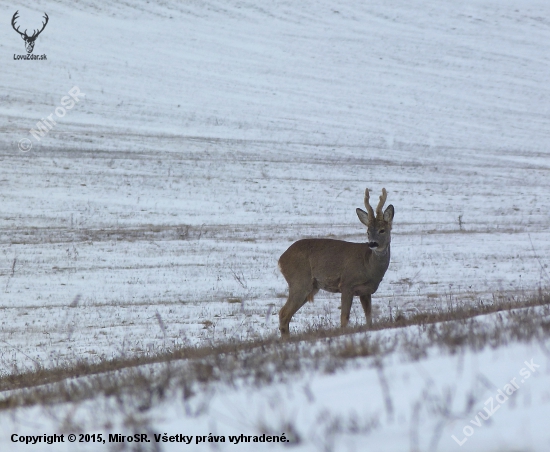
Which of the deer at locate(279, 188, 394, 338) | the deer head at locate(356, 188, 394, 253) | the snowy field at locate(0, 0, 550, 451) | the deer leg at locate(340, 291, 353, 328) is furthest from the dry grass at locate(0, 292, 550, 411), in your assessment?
the deer at locate(279, 188, 394, 338)

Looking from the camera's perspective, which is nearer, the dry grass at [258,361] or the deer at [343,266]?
the dry grass at [258,361]

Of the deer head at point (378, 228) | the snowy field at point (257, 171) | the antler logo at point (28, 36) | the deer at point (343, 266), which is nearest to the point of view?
the deer head at point (378, 228)

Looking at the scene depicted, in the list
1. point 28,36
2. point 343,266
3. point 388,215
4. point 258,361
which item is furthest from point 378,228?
point 28,36

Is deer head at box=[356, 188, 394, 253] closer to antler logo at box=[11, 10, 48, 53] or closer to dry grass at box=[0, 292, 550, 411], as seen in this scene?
dry grass at box=[0, 292, 550, 411]

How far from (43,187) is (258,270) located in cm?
892

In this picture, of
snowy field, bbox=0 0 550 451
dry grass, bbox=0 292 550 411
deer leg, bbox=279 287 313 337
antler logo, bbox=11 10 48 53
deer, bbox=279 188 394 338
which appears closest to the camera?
dry grass, bbox=0 292 550 411

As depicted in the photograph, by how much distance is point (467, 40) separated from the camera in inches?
1575

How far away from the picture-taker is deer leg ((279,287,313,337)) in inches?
366

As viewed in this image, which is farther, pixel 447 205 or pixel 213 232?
pixel 447 205

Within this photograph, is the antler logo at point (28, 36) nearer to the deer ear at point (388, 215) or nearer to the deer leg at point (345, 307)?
the deer ear at point (388, 215)

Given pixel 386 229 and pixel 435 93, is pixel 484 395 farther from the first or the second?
pixel 435 93

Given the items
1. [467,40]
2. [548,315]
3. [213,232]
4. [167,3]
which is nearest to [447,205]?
[213,232]

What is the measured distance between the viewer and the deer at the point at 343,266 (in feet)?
29.7

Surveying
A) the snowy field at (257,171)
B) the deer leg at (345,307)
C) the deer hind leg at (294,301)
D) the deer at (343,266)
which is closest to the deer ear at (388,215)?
the deer at (343,266)
